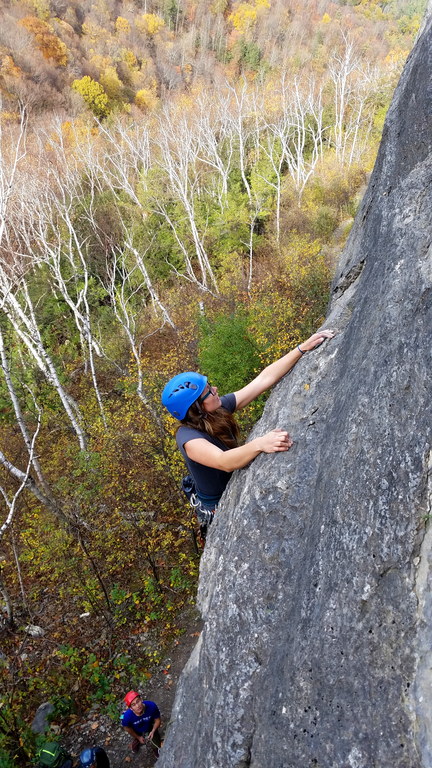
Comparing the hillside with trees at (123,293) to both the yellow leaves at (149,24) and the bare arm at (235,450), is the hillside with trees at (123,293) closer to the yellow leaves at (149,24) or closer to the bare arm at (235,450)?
the bare arm at (235,450)

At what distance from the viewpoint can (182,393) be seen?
375 centimetres

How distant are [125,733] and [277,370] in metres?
8.01

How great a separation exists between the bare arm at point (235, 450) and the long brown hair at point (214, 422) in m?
0.20

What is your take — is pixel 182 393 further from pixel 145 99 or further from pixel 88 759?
pixel 145 99

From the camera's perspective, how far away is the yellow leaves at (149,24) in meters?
85.6

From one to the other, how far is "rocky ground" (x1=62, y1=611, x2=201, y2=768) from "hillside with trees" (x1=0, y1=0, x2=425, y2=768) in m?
0.36

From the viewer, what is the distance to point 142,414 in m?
17.6

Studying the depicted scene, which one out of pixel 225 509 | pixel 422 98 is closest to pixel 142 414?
pixel 225 509

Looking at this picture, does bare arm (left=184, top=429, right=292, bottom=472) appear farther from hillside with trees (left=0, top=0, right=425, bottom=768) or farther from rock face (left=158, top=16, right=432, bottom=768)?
hillside with trees (left=0, top=0, right=425, bottom=768)

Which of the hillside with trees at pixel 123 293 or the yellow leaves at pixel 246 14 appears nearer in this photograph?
the hillside with trees at pixel 123 293

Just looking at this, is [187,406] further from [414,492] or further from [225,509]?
[414,492]

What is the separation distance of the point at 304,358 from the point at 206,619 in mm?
2800


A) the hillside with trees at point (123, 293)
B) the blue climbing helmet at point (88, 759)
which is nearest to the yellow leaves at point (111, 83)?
the hillside with trees at point (123, 293)

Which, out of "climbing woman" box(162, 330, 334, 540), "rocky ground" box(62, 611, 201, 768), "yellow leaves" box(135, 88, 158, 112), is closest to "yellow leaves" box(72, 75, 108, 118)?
"yellow leaves" box(135, 88, 158, 112)
